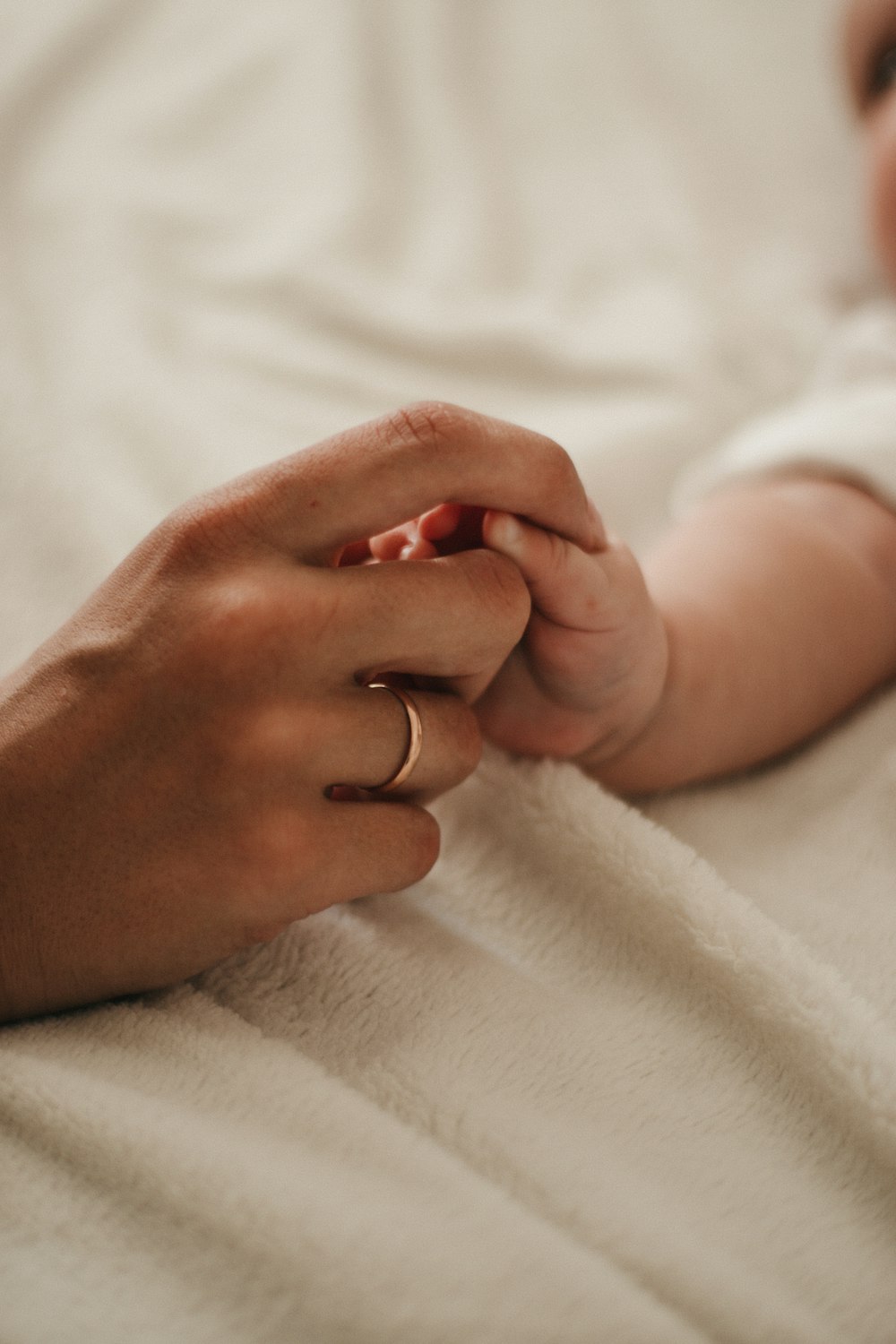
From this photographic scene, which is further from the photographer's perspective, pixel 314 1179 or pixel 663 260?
pixel 663 260

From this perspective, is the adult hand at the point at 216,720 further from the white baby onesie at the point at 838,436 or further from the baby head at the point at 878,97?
the baby head at the point at 878,97

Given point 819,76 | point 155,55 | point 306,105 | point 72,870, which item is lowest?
point 72,870

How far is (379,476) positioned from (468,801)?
0.73 feet

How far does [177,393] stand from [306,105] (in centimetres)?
46

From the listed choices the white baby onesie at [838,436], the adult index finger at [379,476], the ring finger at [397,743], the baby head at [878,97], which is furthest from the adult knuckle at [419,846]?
the baby head at [878,97]

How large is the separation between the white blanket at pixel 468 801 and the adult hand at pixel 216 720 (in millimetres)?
47

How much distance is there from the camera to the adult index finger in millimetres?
486

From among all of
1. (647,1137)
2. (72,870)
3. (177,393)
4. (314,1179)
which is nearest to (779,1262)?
(647,1137)

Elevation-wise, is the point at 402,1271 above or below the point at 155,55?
below

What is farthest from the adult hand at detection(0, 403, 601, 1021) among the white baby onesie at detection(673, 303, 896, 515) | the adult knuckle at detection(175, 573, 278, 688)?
the white baby onesie at detection(673, 303, 896, 515)

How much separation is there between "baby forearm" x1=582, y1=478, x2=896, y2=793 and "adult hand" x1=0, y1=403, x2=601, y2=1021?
209 millimetres

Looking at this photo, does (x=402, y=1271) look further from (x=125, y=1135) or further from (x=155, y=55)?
(x=155, y=55)

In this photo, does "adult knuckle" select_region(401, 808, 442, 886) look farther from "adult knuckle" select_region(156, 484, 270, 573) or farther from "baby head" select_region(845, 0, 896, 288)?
"baby head" select_region(845, 0, 896, 288)

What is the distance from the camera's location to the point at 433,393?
954mm
